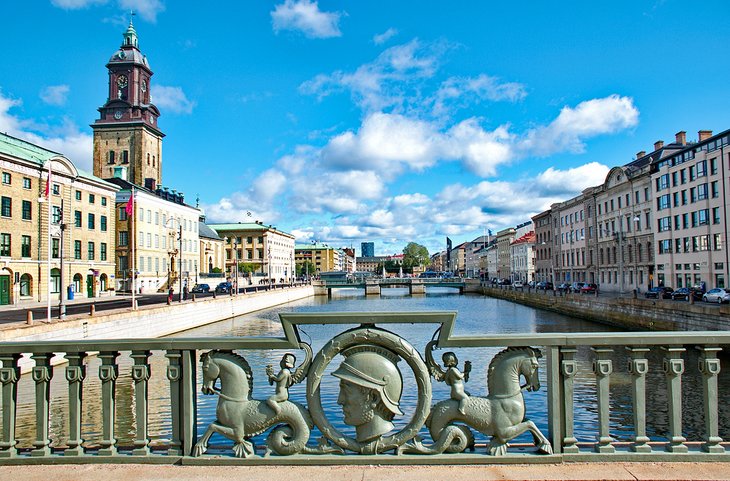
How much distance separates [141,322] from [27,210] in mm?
18748

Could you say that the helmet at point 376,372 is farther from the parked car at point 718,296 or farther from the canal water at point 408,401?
the parked car at point 718,296

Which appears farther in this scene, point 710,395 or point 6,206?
point 6,206

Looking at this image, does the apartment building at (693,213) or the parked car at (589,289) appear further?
the parked car at (589,289)

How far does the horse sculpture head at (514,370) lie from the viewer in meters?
4.17

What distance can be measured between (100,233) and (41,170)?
11931 millimetres

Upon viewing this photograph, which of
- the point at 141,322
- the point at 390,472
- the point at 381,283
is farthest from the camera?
the point at 381,283

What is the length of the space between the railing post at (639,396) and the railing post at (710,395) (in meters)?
0.45

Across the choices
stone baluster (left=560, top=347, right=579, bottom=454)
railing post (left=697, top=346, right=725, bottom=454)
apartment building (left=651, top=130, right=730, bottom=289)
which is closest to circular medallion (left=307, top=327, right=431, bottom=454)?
stone baluster (left=560, top=347, right=579, bottom=454)

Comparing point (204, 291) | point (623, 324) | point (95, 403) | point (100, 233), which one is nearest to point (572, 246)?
point (623, 324)

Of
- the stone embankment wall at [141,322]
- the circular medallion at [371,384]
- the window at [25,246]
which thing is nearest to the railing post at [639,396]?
the circular medallion at [371,384]

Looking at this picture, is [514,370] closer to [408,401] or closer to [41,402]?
[41,402]

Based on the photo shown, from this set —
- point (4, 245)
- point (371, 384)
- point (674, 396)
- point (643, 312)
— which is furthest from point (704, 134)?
point (4, 245)

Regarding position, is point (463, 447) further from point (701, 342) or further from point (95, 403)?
point (95, 403)

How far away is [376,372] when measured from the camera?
4.25 m
